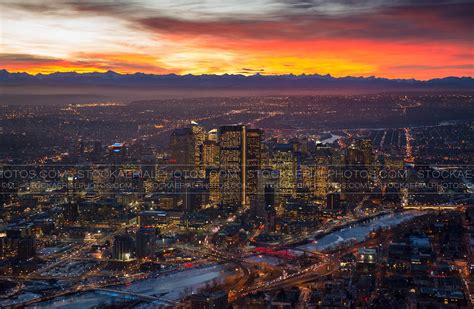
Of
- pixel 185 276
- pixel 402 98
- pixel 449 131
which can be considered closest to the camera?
pixel 185 276

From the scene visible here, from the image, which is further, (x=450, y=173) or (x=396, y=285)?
(x=450, y=173)

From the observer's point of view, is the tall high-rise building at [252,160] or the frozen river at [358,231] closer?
the frozen river at [358,231]

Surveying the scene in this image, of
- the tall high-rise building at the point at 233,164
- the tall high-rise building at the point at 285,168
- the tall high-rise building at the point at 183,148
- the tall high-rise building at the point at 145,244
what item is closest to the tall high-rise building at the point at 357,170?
the tall high-rise building at the point at 285,168

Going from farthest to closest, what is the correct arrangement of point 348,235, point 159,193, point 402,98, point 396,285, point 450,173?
point 402,98, point 450,173, point 159,193, point 348,235, point 396,285

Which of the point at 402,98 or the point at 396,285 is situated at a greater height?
the point at 402,98

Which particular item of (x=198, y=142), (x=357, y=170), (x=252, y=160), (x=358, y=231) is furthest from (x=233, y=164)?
(x=358, y=231)

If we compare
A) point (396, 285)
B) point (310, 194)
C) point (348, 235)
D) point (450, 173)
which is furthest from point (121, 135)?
point (396, 285)

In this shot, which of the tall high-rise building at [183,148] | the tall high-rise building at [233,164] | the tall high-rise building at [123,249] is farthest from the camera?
the tall high-rise building at [183,148]

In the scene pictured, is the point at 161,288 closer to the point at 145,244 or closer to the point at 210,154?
the point at 145,244

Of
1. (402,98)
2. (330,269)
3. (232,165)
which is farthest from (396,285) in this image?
(402,98)

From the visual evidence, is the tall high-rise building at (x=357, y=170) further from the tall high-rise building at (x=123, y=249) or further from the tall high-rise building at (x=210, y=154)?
the tall high-rise building at (x=123, y=249)

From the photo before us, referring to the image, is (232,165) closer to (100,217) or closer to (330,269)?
A: (100,217)
